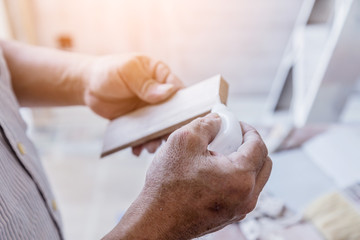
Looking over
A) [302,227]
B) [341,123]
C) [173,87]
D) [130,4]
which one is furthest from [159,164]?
[130,4]

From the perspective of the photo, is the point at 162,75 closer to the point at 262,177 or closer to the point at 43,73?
the point at 43,73

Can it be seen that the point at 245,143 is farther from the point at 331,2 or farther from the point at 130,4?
the point at 130,4

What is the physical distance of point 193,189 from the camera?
43cm

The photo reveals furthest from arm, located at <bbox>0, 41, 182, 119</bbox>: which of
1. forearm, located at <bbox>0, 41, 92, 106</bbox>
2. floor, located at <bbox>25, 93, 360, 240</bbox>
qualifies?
floor, located at <bbox>25, 93, 360, 240</bbox>

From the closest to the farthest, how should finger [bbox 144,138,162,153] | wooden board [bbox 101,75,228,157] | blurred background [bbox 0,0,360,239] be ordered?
wooden board [bbox 101,75,228,157], finger [bbox 144,138,162,153], blurred background [bbox 0,0,360,239]

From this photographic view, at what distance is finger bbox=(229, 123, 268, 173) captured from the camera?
0.44 metres

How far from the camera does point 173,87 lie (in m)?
0.73

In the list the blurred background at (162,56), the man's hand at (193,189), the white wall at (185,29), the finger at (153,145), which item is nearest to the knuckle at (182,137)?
the man's hand at (193,189)

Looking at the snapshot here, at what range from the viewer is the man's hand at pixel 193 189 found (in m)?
0.43

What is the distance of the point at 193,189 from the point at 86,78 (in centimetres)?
50

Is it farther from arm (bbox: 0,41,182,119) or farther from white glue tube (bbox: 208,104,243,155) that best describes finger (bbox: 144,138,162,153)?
white glue tube (bbox: 208,104,243,155)

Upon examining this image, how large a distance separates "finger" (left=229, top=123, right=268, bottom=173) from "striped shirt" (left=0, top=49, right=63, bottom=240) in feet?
1.06

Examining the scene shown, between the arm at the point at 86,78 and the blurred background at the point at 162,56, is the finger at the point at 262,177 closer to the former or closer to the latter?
the arm at the point at 86,78

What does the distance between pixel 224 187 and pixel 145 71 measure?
428 mm
